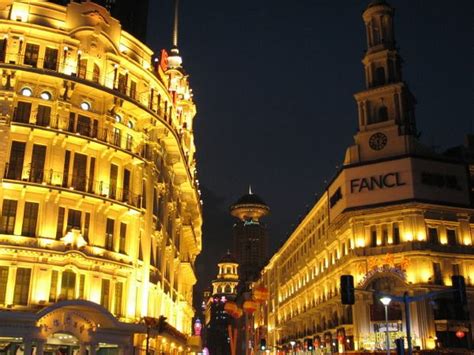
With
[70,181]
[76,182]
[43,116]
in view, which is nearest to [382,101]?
[76,182]

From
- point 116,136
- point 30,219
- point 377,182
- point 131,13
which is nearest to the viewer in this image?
point 30,219

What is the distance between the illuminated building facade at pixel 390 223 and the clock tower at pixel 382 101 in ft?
0.38

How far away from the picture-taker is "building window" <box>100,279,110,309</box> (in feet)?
130

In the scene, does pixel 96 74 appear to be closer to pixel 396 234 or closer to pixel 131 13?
pixel 131 13

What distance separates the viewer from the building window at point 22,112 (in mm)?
39312

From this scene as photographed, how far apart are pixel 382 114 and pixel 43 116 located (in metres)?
40.3

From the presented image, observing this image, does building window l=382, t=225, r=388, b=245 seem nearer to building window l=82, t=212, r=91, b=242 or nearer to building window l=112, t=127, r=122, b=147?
building window l=112, t=127, r=122, b=147

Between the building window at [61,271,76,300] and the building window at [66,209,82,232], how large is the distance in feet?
10.4

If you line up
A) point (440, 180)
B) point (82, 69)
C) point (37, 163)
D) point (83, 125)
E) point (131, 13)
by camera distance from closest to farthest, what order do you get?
point (37, 163) < point (83, 125) < point (82, 69) < point (131, 13) < point (440, 180)

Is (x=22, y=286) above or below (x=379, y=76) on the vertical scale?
below

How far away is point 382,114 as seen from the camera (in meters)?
66.3

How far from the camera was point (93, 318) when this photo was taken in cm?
3684

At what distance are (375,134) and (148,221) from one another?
31128 millimetres

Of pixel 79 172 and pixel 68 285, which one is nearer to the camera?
pixel 68 285
